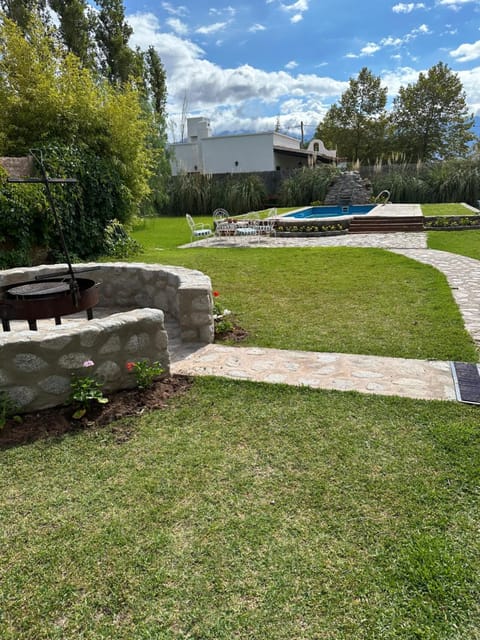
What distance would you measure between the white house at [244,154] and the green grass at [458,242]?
43.6 feet

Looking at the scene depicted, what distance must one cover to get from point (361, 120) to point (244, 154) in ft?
43.1

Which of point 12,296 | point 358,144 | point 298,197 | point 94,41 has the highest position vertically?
point 94,41

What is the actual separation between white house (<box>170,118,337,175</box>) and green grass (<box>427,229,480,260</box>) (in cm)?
1330

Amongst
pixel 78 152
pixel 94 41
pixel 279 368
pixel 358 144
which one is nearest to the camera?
pixel 279 368

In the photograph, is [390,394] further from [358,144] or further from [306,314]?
[358,144]

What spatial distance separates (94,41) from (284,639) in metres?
23.2

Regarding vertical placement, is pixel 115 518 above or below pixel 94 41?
below

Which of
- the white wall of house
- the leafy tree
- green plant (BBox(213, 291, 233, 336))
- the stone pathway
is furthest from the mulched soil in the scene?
the white wall of house

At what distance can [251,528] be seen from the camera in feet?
6.01

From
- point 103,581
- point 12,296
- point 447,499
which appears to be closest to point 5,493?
point 103,581

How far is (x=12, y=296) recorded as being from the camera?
3.46 m

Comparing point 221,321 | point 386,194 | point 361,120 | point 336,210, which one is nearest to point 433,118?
point 361,120

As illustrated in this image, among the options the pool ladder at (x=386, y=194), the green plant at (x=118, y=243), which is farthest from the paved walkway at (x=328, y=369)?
the pool ladder at (x=386, y=194)

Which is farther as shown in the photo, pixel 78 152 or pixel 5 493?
pixel 78 152
